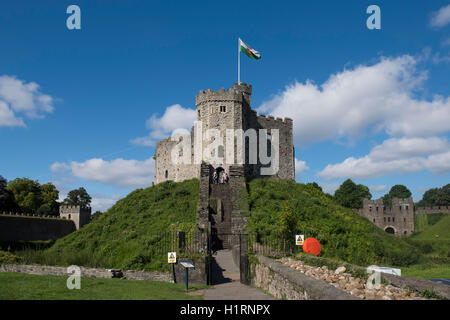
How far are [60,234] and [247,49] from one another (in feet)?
146

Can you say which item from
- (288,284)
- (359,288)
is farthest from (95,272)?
(359,288)

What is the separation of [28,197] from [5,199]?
6.35 m

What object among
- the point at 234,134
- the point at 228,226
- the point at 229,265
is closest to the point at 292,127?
the point at 234,134

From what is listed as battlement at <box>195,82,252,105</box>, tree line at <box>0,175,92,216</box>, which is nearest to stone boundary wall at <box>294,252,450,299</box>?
battlement at <box>195,82,252,105</box>

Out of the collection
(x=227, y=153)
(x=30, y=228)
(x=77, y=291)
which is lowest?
(x=30, y=228)

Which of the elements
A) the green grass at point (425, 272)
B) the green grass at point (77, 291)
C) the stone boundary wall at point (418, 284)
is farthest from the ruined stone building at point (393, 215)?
the green grass at point (77, 291)

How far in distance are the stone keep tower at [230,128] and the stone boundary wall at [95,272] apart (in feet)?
69.0

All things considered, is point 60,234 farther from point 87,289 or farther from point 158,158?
point 87,289

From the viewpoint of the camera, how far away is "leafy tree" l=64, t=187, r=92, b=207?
85.2 meters

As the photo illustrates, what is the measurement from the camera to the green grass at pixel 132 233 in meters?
18.0

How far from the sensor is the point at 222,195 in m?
30.1

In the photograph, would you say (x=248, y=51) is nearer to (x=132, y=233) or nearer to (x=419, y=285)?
(x=132, y=233)

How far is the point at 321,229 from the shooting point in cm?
2344

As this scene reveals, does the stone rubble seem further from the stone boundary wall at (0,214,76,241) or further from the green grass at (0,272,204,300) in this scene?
the stone boundary wall at (0,214,76,241)
